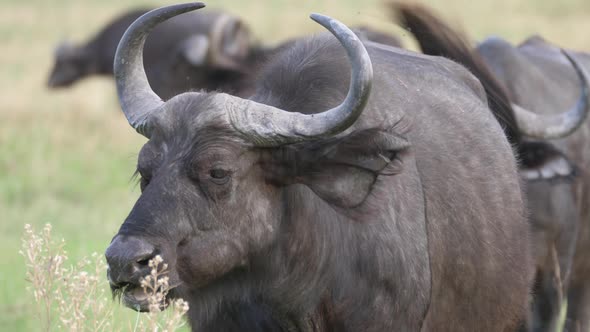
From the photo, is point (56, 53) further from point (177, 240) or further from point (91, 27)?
point (91, 27)

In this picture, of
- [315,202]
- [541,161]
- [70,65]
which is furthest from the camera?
[70,65]

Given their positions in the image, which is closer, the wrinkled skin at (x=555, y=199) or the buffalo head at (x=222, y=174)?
the buffalo head at (x=222, y=174)

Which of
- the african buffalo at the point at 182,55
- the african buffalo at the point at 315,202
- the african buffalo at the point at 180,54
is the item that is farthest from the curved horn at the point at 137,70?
the african buffalo at the point at 180,54

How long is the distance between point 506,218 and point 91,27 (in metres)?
28.1

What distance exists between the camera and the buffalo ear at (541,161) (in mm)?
7145

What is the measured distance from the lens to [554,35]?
26531 mm

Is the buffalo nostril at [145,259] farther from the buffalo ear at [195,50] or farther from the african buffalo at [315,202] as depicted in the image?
the buffalo ear at [195,50]

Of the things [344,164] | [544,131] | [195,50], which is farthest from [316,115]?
[195,50]

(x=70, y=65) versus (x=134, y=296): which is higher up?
(x=134, y=296)

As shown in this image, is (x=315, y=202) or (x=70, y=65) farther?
(x=70, y=65)

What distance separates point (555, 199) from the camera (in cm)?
770

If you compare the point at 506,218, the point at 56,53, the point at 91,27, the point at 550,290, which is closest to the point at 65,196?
the point at 56,53

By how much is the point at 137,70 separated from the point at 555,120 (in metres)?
3.39

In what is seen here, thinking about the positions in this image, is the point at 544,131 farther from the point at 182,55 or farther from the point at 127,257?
the point at 182,55
